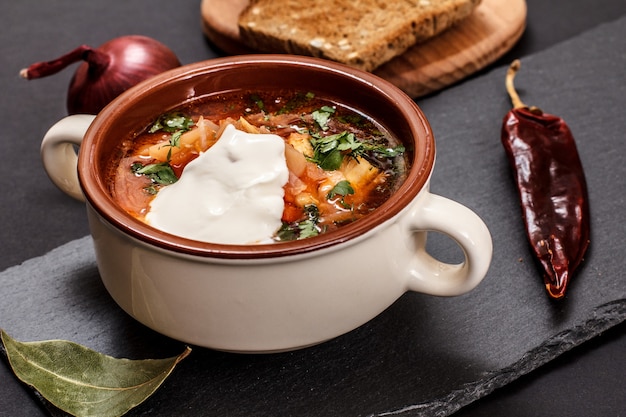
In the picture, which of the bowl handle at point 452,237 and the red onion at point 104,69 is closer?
the bowl handle at point 452,237

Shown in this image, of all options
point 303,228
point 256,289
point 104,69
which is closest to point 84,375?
point 256,289

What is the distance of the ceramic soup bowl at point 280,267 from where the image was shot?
1.84 metres

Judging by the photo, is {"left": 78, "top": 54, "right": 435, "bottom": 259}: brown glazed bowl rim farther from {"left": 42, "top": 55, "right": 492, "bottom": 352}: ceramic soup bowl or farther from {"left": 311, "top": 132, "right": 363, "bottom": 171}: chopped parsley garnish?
{"left": 311, "top": 132, "right": 363, "bottom": 171}: chopped parsley garnish

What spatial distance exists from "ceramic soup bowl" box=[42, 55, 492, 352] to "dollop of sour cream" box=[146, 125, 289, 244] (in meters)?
0.11

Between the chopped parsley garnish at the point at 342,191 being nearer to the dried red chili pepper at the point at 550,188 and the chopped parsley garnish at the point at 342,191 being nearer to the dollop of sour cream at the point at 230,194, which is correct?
the dollop of sour cream at the point at 230,194

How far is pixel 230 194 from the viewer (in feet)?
6.61

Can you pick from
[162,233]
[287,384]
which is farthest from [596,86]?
[162,233]

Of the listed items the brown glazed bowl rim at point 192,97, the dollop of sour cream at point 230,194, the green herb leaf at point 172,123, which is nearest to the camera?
the brown glazed bowl rim at point 192,97

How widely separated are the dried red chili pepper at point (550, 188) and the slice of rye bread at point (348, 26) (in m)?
0.50

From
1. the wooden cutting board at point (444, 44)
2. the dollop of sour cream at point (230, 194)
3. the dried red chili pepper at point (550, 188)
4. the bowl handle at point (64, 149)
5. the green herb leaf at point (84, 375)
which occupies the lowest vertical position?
the wooden cutting board at point (444, 44)

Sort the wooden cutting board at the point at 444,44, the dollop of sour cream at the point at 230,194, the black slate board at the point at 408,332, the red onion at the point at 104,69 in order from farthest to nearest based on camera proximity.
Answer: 1. the wooden cutting board at the point at 444,44
2. the red onion at the point at 104,69
3. the black slate board at the point at 408,332
4. the dollop of sour cream at the point at 230,194

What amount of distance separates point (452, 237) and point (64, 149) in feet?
3.62

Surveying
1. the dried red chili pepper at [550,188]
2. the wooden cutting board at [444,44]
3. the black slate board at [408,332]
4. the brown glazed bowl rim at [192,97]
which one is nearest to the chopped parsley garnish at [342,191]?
the brown glazed bowl rim at [192,97]

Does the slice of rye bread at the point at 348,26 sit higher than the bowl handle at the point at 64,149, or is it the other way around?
the bowl handle at the point at 64,149
